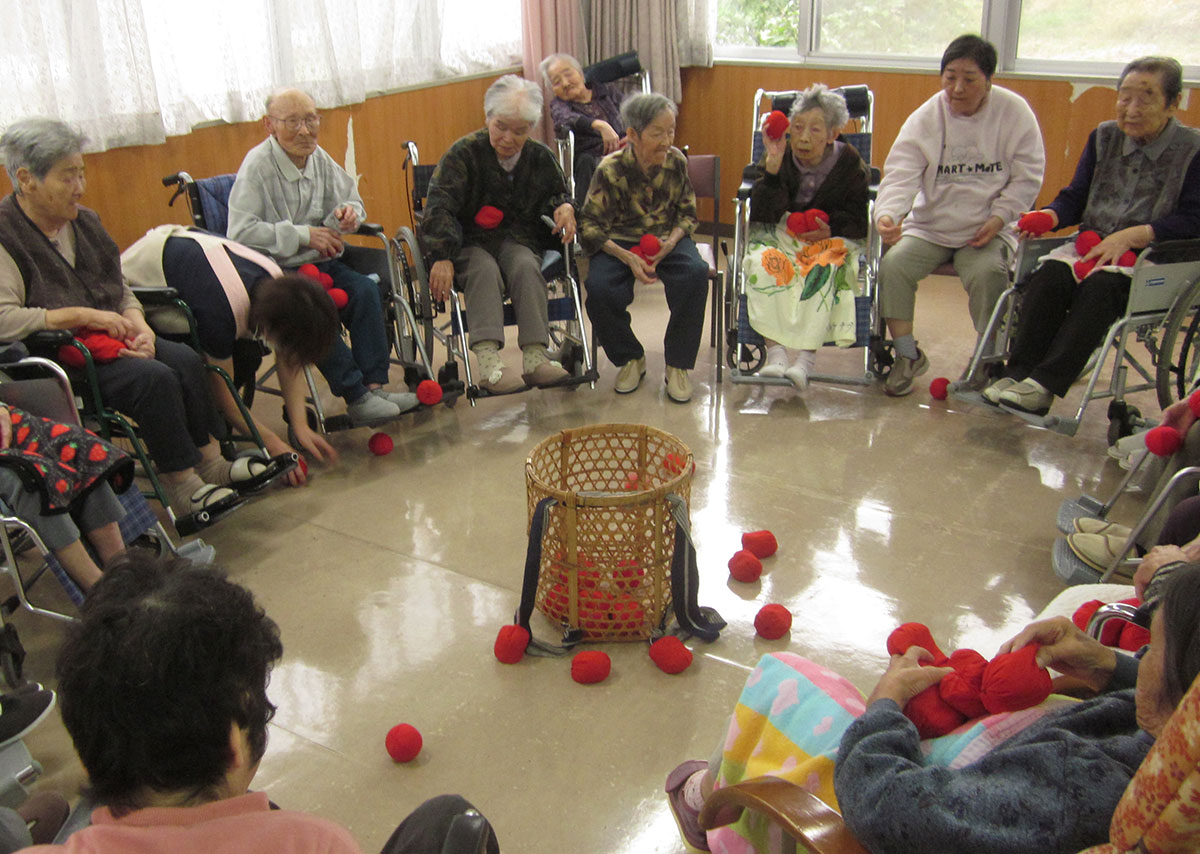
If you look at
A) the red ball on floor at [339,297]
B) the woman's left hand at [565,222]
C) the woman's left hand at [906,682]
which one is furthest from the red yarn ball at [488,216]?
the woman's left hand at [906,682]

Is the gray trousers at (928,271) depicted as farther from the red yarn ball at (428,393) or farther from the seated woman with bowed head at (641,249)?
the red yarn ball at (428,393)

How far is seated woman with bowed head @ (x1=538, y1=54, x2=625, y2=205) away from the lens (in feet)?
16.2

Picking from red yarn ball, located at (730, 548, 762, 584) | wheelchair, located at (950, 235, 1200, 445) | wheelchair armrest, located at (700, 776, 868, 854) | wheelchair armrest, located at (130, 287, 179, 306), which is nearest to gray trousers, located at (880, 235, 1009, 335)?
wheelchair, located at (950, 235, 1200, 445)

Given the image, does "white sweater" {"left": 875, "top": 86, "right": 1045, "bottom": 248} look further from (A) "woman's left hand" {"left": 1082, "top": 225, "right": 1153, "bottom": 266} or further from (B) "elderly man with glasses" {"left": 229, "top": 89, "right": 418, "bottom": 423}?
(B) "elderly man with glasses" {"left": 229, "top": 89, "right": 418, "bottom": 423}

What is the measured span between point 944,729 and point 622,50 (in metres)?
4.90

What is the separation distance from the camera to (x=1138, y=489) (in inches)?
122

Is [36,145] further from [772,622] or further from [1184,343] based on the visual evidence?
[1184,343]

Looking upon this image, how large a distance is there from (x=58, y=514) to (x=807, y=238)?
268cm

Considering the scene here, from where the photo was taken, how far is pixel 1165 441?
8.17 feet

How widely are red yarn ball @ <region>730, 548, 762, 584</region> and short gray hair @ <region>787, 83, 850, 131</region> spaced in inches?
73.4

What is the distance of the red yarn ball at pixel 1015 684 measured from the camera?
1306 millimetres

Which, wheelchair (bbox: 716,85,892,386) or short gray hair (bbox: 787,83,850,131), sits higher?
short gray hair (bbox: 787,83,850,131)

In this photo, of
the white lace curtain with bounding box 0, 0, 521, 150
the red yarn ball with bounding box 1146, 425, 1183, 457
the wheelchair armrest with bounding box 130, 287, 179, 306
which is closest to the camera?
the red yarn ball with bounding box 1146, 425, 1183, 457

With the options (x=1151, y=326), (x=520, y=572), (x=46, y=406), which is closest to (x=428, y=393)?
(x=520, y=572)
